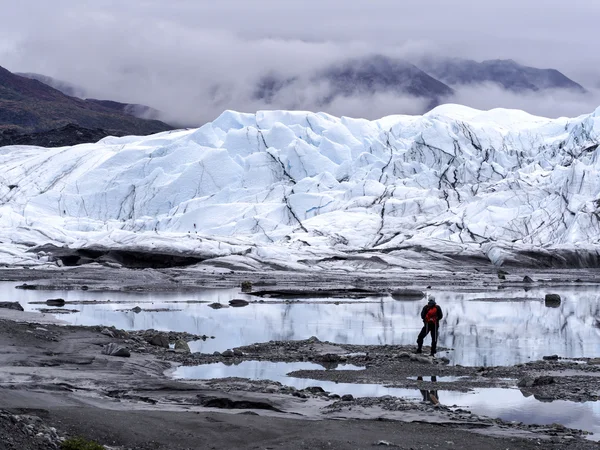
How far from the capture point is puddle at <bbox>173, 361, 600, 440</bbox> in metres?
10.5

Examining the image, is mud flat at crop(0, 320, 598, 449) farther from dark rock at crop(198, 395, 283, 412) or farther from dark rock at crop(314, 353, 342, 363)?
dark rock at crop(314, 353, 342, 363)

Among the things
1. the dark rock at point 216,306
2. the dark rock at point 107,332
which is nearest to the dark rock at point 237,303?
the dark rock at point 216,306

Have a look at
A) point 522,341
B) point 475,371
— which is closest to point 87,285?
point 522,341

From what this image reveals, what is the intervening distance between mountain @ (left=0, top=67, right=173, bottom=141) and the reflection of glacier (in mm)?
137661

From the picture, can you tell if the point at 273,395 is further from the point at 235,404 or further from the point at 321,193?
the point at 321,193

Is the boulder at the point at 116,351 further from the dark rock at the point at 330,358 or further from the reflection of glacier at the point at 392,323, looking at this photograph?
the dark rock at the point at 330,358

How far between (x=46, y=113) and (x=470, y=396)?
171528 millimetres

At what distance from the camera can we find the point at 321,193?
251 feet

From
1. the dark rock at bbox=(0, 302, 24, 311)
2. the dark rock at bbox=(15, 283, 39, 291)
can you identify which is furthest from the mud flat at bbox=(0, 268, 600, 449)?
the dark rock at bbox=(15, 283, 39, 291)

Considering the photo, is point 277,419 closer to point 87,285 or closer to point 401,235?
point 87,285

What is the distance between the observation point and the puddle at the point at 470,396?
10547 mm

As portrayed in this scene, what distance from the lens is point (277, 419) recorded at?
9633mm

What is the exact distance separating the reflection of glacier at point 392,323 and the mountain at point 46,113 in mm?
137661

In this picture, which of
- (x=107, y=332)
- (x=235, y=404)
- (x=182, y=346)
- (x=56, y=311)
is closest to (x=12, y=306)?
A: (x=56, y=311)
